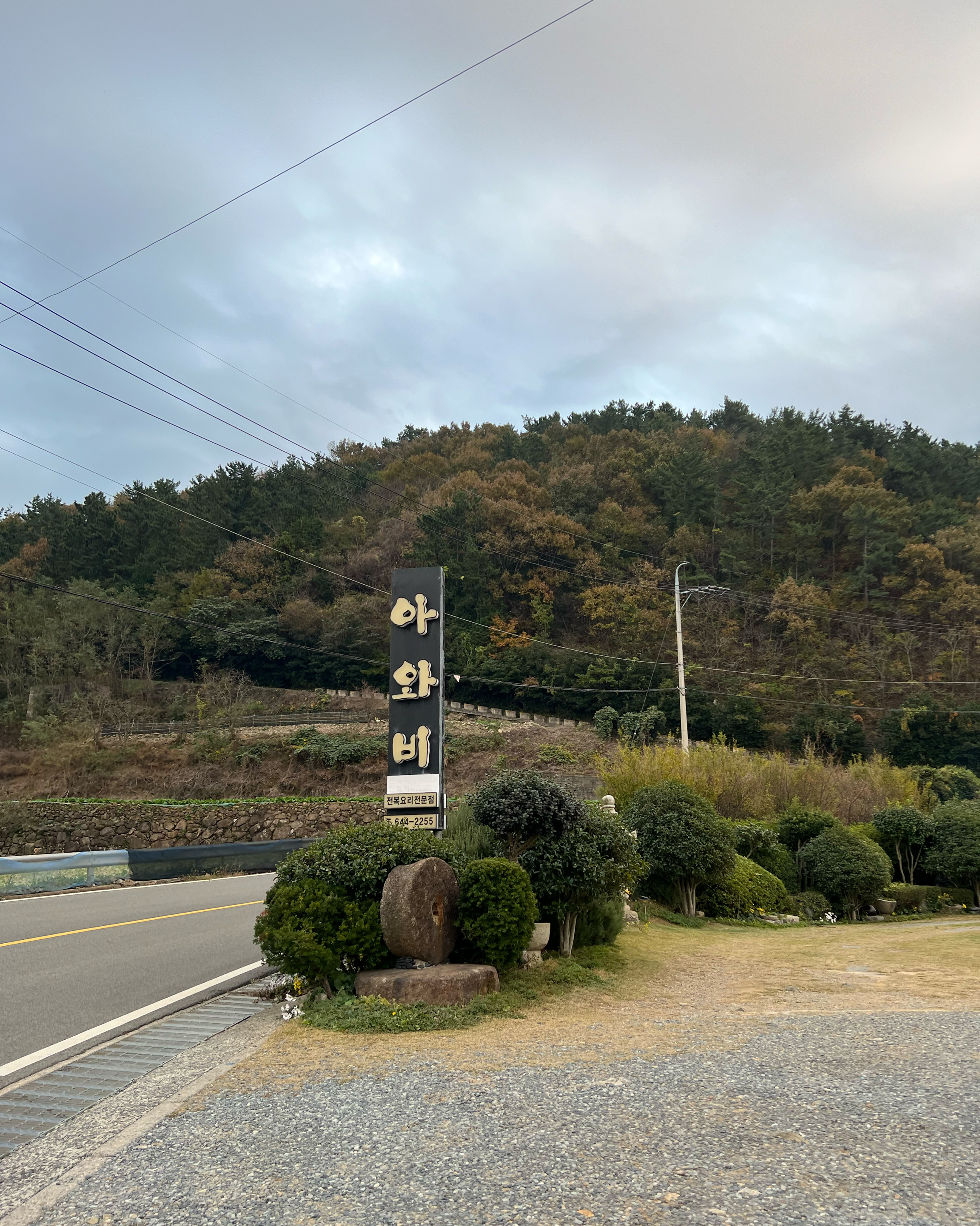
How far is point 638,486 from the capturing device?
5478cm

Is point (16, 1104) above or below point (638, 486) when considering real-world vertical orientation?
below

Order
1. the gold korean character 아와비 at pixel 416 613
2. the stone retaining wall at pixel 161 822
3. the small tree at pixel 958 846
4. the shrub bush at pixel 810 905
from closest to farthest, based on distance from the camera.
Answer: the gold korean character 아와비 at pixel 416 613, the shrub bush at pixel 810 905, the small tree at pixel 958 846, the stone retaining wall at pixel 161 822

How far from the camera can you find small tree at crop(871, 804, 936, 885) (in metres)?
17.4

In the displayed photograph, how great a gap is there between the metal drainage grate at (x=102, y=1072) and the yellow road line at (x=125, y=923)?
421 centimetres

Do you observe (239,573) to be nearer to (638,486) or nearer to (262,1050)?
(638,486)

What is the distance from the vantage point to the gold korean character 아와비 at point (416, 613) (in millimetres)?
11797

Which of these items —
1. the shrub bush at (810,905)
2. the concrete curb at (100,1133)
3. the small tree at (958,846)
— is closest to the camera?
the concrete curb at (100,1133)

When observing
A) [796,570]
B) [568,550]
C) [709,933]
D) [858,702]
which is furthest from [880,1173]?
[796,570]

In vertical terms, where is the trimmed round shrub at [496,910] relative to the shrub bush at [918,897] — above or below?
above

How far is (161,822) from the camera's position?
2683 cm

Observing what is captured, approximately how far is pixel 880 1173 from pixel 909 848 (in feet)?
54.8

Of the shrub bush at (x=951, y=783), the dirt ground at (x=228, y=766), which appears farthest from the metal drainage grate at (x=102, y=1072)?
the dirt ground at (x=228, y=766)

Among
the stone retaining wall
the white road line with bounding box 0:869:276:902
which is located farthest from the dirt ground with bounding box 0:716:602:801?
the white road line with bounding box 0:869:276:902

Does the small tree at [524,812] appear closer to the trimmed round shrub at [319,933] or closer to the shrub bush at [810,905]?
the trimmed round shrub at [319,933]
